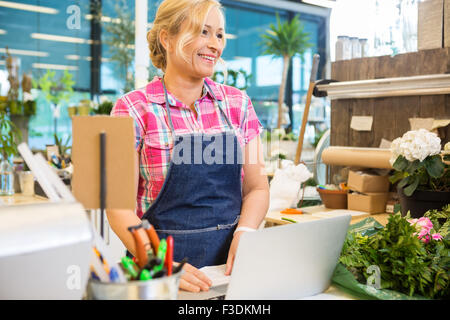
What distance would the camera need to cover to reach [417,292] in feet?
3.69

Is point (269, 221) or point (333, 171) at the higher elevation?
point (333, 171)

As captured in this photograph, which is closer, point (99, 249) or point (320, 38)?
point (99, 249)

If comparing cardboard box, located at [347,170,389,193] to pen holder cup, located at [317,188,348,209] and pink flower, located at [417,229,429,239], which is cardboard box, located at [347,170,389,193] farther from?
pink flower, located at [417,229,429,239]

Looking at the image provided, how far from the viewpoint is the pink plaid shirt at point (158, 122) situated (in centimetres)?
160

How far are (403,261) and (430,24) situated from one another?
184 cm

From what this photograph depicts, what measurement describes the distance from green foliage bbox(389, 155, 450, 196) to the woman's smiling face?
1.01 m

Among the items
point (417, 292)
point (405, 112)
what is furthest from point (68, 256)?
point (405, 112)

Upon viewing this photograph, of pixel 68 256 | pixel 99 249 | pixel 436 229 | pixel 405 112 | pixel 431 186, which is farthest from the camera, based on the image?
pixel 405 112

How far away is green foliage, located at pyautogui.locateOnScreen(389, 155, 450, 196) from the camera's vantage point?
1989 millimetres

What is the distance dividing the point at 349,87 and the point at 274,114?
281 inches

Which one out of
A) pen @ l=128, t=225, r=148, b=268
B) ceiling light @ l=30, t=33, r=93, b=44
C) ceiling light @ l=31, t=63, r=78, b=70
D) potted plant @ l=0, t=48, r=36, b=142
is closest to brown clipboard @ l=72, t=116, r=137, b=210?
pen @ l=128, t=225, r=148, b=268

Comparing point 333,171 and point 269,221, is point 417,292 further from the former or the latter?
point 333,171

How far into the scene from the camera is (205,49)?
5.26ft

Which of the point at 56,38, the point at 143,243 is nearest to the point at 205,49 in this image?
the point at 143,243
